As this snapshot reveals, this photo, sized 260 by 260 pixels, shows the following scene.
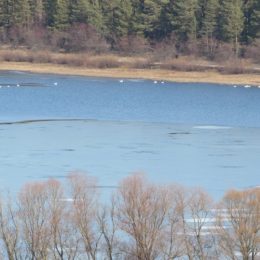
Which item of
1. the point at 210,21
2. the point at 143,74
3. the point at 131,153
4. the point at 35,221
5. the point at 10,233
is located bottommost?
the point at 143,74

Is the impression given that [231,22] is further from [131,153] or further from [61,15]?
[131,153]

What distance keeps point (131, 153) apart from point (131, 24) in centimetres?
4051

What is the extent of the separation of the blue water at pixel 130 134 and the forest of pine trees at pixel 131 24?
44.9 feet

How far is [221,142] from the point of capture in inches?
1233

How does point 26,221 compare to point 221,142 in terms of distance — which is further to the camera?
point 221,142

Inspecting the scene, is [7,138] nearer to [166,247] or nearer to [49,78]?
[166,247]

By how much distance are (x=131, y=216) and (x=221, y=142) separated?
43.5 ft

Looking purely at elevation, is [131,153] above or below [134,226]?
below

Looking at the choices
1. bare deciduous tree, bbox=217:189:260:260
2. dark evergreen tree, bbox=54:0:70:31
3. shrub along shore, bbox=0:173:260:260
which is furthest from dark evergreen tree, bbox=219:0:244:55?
bare deciduous tree, bbox=217:189:260:260

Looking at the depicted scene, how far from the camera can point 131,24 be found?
69.0 metres

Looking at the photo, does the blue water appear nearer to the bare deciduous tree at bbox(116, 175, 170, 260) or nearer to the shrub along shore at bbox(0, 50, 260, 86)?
the bare deciduous tree at bbox(116, 175, 170, 260)

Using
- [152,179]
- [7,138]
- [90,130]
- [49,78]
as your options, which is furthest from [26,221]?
[49,78]

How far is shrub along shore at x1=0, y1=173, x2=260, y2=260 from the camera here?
58.2 ft

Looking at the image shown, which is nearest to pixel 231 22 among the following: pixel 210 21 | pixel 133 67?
pixel 210 21
